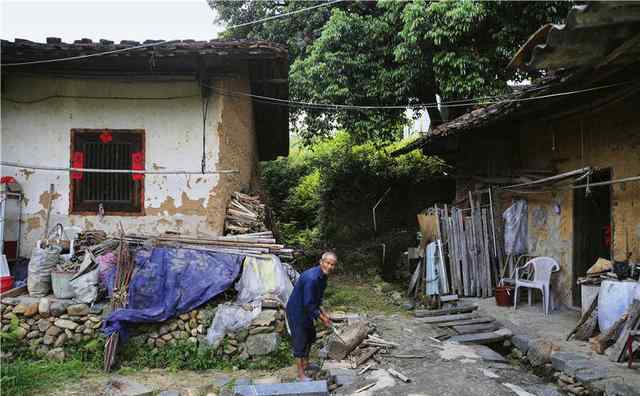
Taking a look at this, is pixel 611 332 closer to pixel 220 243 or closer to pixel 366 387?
pixel 366 387

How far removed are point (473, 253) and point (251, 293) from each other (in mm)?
5157

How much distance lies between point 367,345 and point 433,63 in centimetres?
789

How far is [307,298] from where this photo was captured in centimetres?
538

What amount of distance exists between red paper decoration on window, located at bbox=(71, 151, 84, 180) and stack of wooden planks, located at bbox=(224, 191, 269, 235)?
8.38 ft

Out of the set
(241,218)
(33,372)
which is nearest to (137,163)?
(241,218)

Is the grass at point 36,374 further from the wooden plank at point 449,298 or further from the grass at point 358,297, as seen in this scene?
the wooden plank at point 449,298

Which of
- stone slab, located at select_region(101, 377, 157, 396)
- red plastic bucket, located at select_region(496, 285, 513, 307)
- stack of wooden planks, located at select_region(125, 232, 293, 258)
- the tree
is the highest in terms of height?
the tree

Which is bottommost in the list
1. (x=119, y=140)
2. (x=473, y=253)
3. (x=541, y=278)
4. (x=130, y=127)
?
(x=541, y=278)

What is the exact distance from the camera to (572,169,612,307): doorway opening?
8328 millimetres

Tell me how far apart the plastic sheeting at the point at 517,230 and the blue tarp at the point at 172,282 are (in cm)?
587

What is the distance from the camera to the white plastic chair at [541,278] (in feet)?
26.8

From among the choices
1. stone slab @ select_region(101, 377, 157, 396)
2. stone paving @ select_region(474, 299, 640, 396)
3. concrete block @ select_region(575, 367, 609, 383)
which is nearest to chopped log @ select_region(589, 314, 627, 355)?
stone paving @ select_region(474, 299, 640, 396)

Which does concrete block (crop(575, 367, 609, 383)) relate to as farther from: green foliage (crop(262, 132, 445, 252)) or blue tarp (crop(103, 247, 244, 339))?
green foliage (crop(262, 132, 445, 252))

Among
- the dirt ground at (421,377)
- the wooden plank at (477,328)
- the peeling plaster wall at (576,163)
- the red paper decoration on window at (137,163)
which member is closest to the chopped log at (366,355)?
the dirt ground at (421,377)
